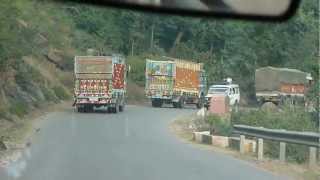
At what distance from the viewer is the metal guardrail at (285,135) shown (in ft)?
46.2

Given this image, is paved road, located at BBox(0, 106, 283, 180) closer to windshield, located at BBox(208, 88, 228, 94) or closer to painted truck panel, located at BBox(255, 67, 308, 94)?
painted truck panel, located at BBox(255, 67, 308, 94)

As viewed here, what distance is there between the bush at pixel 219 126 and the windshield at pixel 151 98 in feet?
0.18

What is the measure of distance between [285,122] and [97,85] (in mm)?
20376

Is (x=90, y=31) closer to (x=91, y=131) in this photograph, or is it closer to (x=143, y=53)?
(x=143, y=53)

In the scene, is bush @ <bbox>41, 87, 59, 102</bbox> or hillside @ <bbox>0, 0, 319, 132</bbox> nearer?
bush @ <bbox>41, 87, 59, 102</bbox>

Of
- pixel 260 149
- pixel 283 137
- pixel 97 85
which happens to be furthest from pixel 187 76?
pixel 283 137

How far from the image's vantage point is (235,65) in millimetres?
64938

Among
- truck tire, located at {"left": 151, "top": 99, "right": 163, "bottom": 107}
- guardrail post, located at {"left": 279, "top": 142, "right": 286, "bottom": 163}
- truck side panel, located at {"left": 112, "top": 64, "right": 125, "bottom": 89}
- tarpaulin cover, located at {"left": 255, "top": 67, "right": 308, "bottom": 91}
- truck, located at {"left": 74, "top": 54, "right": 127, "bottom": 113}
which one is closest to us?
guardrail post, located at {"left": 279, "top": 142, "right": 286, "bottom": 163}

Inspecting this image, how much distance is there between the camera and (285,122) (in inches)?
818

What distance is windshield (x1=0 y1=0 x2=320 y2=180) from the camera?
1541 centimetres

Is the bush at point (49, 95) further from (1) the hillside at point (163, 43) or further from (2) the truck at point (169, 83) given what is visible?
(2) the truck at point (169, 83)

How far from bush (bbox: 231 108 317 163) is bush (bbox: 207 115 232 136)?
17.9 inches

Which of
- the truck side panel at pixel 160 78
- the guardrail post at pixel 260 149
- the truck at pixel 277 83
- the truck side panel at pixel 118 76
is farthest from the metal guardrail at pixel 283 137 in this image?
the truck side panel at pixel 160 78

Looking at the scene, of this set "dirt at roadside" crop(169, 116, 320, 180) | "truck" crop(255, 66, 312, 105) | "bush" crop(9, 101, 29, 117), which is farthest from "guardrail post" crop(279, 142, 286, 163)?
"truck" crop(255, 66, 312, 105)
